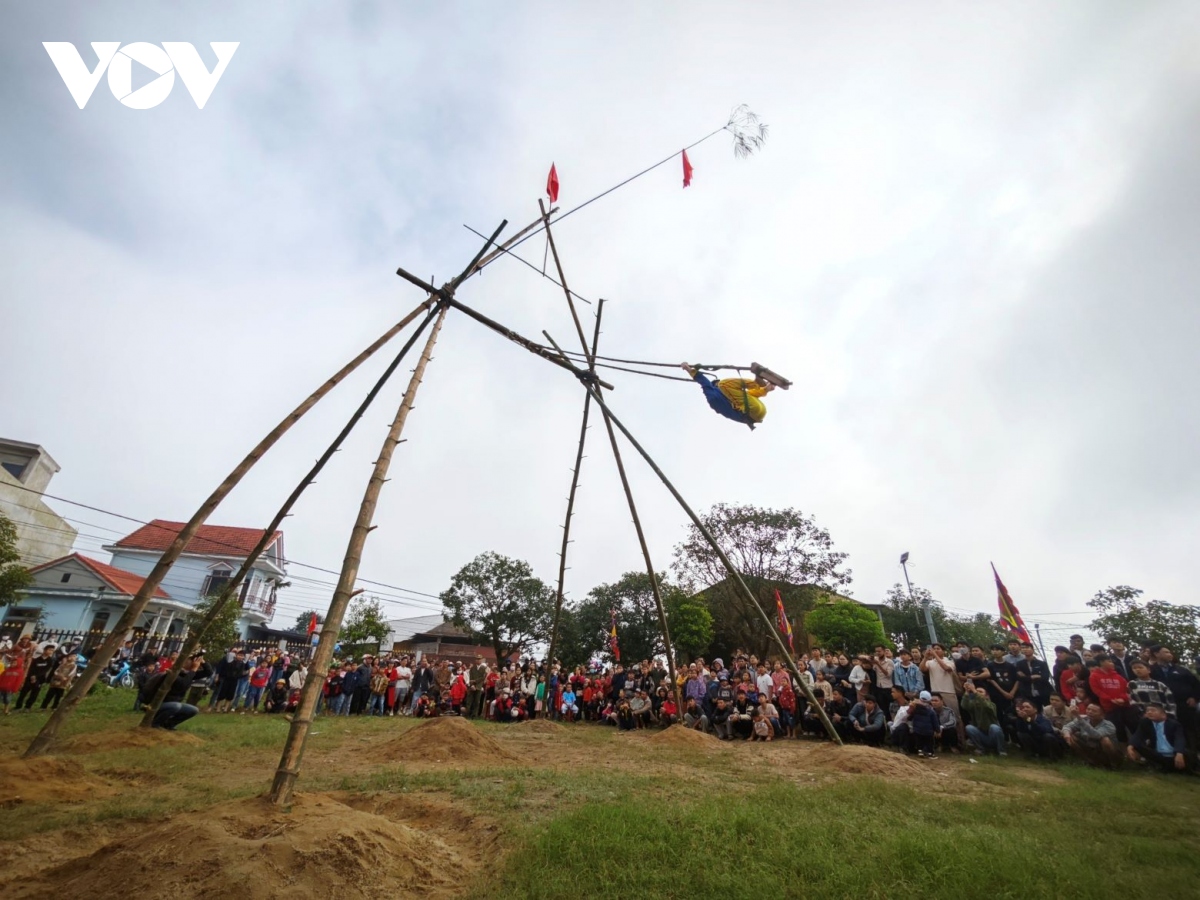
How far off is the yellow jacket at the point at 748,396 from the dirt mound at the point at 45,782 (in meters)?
9.81

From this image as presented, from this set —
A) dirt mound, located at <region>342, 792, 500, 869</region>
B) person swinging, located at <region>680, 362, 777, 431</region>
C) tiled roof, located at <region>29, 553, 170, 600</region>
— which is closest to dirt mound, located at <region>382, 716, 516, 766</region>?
dirt mound, located at <region>342, 792, 500, 869</region>

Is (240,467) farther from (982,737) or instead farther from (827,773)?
(982,737)

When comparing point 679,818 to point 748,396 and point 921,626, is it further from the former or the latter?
point 921,626

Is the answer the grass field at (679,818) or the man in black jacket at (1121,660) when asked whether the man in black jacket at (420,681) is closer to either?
the grass field at (679,818)

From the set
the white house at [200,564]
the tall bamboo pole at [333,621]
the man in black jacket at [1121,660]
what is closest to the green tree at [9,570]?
the white house at [200,564]

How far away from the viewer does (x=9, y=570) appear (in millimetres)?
19141

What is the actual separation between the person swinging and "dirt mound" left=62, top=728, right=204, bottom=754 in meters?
10.5

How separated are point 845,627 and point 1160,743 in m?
22.6

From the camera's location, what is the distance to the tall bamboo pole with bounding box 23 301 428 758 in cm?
683

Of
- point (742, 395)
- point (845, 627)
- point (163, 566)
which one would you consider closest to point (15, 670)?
point (163, 566)

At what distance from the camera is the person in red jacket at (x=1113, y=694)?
873 centimetres

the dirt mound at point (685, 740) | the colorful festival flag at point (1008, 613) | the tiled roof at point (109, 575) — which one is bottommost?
the dirt mound at point (685, 740)

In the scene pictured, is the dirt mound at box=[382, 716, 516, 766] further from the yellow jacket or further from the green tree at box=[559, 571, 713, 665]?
the green tree at box=[559, 571, 713, 665]

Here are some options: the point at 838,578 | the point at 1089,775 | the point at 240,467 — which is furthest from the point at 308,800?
the point at 838,578
